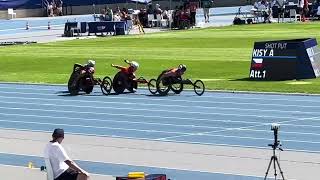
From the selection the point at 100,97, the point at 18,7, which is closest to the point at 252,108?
the point at 100,97

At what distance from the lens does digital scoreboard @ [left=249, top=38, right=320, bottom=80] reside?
83.3 feet

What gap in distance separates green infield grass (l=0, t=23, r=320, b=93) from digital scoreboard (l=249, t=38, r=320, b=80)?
1.95ft

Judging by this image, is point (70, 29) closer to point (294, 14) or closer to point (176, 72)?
point (294, 14)

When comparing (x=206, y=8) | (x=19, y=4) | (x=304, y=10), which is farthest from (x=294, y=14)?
(x=19, y=4)

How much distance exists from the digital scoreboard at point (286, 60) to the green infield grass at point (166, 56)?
1.95ft

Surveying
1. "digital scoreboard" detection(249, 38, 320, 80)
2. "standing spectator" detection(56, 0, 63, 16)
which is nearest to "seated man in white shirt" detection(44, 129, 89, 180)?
"digital scoreboard" detection(249, 38, 320, 80)

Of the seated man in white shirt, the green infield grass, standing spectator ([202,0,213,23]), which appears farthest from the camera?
standing spectator ([202,0,213,23])

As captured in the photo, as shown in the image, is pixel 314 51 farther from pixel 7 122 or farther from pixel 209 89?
pixel 7 122

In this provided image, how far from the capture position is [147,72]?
29250mm

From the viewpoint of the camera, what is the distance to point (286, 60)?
25688mm

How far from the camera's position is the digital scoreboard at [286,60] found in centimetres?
2539

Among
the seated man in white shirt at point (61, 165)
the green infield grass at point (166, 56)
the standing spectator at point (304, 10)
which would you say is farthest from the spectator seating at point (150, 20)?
the seated man in white shirt at point (61, 165)

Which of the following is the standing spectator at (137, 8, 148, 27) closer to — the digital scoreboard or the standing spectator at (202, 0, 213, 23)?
the standing spectator at (202, 0, 213, 23)

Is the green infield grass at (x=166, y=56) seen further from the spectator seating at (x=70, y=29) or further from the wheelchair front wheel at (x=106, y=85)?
the spectator seating at (x=70, y=29)
